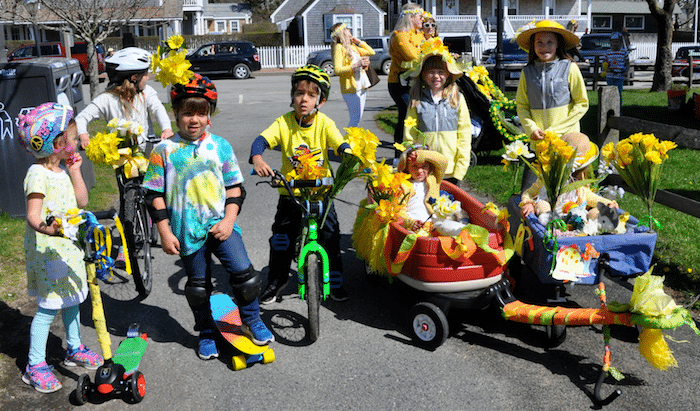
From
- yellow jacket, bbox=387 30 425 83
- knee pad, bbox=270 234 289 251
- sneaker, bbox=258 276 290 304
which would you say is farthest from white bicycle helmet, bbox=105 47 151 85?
yellow jacket, bbox=387 30 425 83

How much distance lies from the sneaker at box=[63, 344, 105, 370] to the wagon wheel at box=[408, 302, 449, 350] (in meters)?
2.04

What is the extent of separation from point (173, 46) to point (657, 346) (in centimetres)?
347

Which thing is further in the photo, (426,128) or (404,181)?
(426,128)

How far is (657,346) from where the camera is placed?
3.69 m

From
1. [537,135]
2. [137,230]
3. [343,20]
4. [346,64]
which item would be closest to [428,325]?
[537,135]

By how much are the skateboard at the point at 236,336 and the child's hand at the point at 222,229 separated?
659 mm

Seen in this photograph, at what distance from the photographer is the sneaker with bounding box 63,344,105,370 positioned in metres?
4.26

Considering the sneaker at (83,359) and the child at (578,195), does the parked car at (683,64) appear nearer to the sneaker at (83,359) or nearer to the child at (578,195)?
the child at (578,195)

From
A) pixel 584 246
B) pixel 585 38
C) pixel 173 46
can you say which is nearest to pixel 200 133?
pixel 173 46

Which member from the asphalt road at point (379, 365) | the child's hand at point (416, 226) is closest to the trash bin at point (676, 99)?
the asphalt road at point (379, 365)

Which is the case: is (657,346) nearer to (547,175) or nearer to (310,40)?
(547,175)

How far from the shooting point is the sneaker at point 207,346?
4414 mm

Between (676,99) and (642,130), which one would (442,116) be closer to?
(642,130)

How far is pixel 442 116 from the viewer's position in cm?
552
